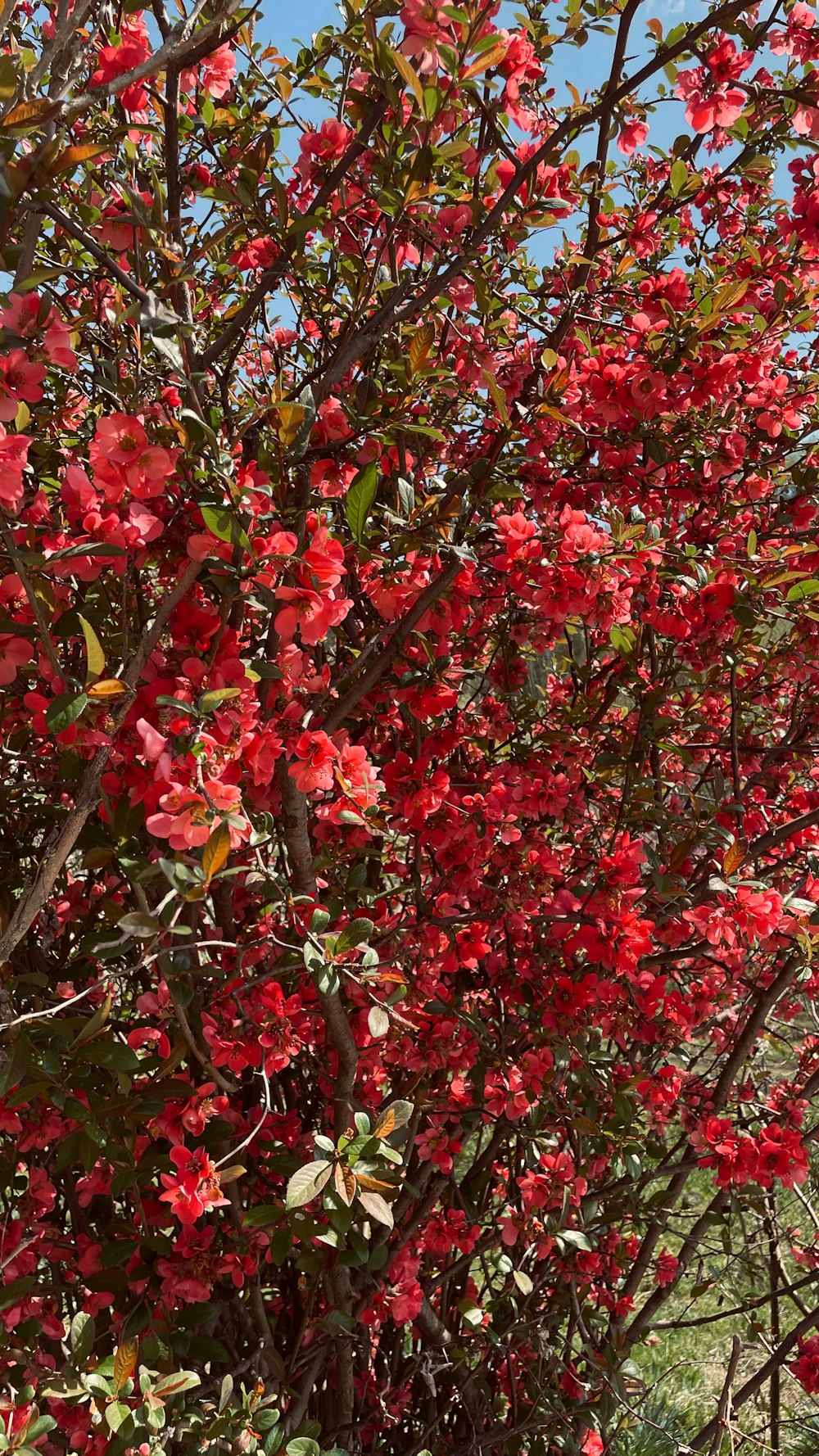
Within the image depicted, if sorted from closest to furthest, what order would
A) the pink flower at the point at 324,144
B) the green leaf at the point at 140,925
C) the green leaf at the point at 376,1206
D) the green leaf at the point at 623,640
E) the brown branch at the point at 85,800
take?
the green leaf at the point at 140,925 < the brown branch at the point at 85,800 < the green leaf at the point at 376,1206 < the pink flower at the point at 324,144 < the green leaf at the point at 623,640

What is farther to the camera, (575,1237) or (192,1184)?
(575,1237)

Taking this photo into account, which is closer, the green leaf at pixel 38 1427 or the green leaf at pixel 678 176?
the green leaf at pixel 38 1427

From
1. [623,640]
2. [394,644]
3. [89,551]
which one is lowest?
[89,551]

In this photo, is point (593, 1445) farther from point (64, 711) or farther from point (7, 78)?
point (7, 78)

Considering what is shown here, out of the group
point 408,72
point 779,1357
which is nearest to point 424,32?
point 408,72

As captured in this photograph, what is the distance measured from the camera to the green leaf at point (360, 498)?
3.90ft

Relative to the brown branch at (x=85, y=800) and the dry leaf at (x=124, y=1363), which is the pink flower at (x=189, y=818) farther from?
the dry leaf at (x=124, y=1363)

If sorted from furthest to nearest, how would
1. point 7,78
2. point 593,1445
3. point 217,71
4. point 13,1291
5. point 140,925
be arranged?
point 593,1445
point 217,71
point 13,1291
point 140,925
point 7,78

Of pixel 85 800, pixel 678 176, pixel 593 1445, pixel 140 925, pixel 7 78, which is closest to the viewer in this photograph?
pixel 7 78

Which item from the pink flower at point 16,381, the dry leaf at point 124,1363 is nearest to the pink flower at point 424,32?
the pink flower at point 16,381

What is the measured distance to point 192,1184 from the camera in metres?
1.27

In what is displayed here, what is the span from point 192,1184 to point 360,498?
824mm

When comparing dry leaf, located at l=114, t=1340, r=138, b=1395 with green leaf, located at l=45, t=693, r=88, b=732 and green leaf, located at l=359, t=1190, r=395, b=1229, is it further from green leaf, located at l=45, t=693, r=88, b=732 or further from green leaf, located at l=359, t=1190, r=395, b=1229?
green leaf, located at l=45, t=693, r=88, b=732

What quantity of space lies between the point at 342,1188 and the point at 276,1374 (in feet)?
2.29
